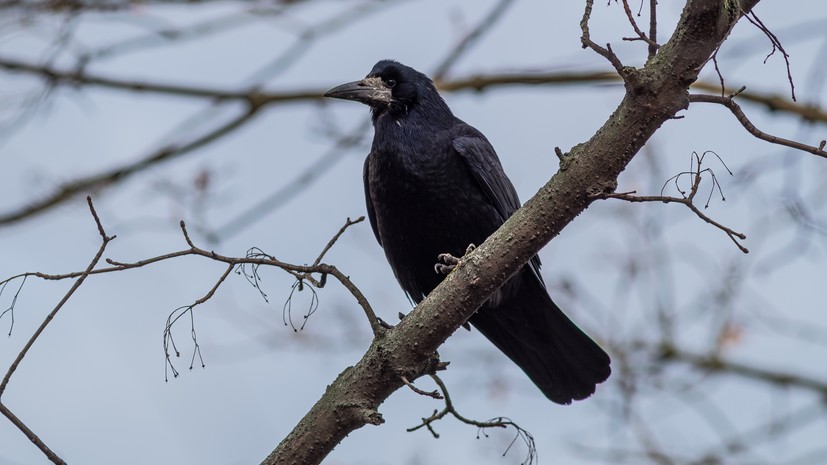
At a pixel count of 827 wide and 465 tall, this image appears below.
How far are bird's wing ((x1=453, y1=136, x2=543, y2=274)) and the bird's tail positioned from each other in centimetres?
17

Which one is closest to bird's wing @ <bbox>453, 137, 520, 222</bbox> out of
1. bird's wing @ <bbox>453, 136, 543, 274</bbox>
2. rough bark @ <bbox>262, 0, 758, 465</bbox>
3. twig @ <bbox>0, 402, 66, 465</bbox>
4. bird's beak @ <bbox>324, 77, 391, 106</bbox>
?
bird's wing @ <bbox>453, 136, 543, 274</bbox>

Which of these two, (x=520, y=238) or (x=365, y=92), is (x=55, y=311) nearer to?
(x=520, y=238)

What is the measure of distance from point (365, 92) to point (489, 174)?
0.98 meters

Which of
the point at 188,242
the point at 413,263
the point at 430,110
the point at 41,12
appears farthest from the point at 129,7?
the point at 188,242

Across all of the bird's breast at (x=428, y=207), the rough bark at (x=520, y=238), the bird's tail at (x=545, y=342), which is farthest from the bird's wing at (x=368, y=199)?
the rough bark at (x=520, y=238)

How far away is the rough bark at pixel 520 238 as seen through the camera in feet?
9.82

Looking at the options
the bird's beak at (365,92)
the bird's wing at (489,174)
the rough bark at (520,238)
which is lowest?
the rough bark at (520,238)

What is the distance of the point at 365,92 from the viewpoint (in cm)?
535

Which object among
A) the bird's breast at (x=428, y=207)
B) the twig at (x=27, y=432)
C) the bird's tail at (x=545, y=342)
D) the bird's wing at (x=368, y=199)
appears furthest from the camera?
the bird's wing at (x=368, y=199)

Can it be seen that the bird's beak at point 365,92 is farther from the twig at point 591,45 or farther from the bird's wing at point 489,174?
the twig at point 591,45

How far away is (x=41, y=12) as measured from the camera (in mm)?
5172

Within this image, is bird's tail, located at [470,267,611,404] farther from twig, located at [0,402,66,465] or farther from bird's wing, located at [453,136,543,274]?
twig, located at [0,402,66,465]

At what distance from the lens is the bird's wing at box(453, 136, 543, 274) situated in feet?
15.5

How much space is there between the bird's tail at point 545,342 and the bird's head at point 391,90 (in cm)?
116
